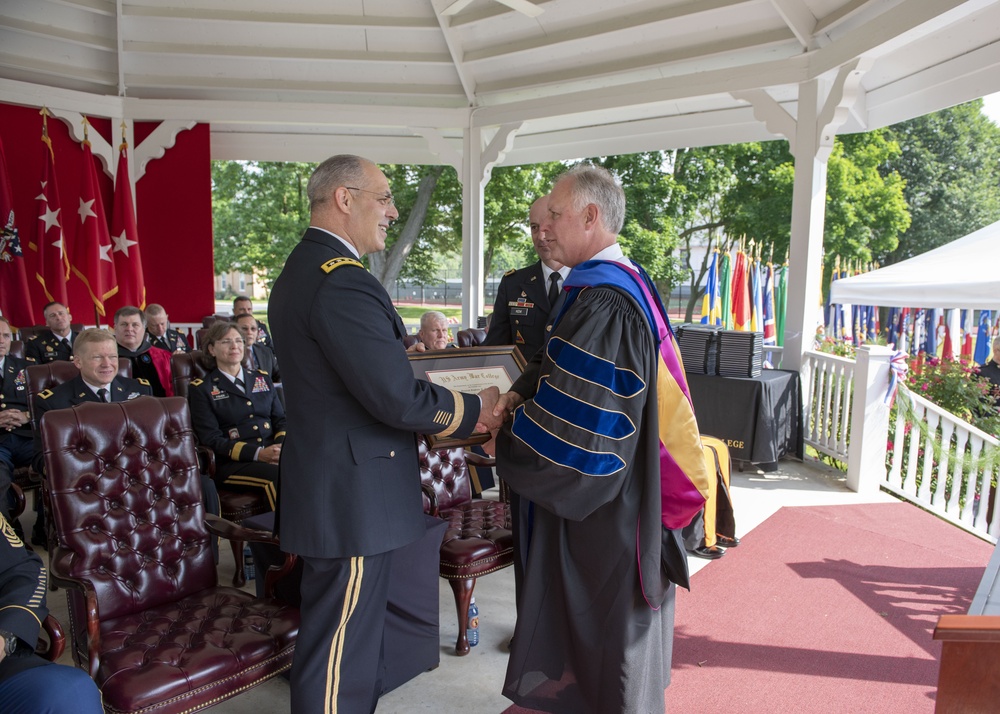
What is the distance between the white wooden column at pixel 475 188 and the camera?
8.17 metres

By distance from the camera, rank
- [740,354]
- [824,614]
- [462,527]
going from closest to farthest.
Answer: [462,527] < [824,614] < [740,354]

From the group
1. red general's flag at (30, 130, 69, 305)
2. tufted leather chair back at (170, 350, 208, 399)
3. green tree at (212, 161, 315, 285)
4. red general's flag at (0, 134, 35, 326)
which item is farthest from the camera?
green tree at (212, 161, 315, 285)

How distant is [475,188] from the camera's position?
8555 millimetres

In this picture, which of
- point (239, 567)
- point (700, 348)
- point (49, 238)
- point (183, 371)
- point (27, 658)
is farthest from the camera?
point (49, 238)

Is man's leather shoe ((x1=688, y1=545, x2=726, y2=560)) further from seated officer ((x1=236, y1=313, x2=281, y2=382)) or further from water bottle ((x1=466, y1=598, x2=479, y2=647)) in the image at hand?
seated officer ((x1=236, y1=313, x2=281, y2=382))

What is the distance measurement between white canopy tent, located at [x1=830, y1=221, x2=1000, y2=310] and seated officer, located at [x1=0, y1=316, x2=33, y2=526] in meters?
5.66

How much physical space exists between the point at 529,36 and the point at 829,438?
4.64 meters

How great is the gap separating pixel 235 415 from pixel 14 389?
156 cm

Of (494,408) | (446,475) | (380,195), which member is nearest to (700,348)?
(446,475)

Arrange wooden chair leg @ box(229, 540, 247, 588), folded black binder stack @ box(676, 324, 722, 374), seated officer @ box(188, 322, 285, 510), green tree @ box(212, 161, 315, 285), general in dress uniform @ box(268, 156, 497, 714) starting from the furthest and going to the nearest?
green tree @ box(212, 161, 315, 285) → folded black binder stack @ box(676, 324, 722, 374) → seated officer @ box(188, 322, 285, 510) → wooden chair leg @ box(229, 540, 247, 588) → general in dress uniform @ box(268, 156, 497, 714)

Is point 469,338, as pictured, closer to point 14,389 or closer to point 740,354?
point 740,354

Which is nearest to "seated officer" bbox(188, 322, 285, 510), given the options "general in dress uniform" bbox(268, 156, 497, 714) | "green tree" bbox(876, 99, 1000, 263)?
"general in dress uniform" bbox(268, 156, 497, 714)

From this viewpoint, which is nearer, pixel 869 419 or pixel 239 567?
pixel 239 567

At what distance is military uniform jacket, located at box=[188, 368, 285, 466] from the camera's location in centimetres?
394
